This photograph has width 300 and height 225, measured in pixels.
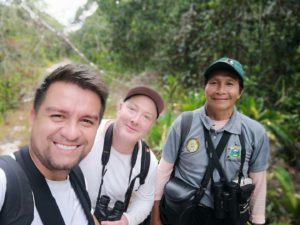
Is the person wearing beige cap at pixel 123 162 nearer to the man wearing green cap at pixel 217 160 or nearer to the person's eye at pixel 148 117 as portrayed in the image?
the person's eye at pixel 148 117

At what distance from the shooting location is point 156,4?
1030 centimetres

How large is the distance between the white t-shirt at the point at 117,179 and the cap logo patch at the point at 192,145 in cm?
26

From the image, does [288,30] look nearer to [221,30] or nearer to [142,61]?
[221,30]

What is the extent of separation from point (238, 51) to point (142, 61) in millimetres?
5877

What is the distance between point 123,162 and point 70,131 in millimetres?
770

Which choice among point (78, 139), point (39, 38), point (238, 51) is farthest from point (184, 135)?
point (39, 38)

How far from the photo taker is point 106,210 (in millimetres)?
1817

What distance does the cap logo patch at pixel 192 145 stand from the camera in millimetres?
2084

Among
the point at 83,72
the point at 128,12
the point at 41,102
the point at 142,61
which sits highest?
the point at 128,12

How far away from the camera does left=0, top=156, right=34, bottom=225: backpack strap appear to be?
3.07ft

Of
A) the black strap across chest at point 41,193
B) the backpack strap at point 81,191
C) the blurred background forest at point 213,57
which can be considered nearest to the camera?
the black strap across chest at point 41,193

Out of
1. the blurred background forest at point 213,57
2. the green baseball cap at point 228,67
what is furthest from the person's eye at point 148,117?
the blurred background forest at point 213,57

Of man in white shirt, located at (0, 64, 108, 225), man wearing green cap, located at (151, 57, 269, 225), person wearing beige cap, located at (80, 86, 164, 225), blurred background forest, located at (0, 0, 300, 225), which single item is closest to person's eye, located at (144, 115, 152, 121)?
person wearing beige cap, located at (80, 86, 164, 225)

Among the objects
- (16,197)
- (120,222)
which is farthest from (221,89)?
(16,197)
